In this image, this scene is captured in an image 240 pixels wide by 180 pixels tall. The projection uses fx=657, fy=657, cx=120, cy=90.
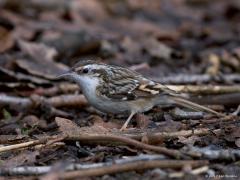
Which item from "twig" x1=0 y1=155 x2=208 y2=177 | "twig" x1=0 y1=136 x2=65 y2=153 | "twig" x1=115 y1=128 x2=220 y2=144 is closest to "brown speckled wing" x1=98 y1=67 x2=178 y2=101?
"twig" x1=115 y1=128 x2=220 y2=144

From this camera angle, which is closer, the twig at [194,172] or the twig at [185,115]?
the twig at [194,172]

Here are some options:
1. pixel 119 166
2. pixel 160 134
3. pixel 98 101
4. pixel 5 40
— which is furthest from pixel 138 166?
pixel 5 40

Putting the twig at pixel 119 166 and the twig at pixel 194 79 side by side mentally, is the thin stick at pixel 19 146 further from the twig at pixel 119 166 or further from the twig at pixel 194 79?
the twig at pixel 194 79

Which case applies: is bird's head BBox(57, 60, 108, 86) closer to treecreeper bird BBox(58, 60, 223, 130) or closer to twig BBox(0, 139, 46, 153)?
treecreeper bird BBox(58, 60, 223, 130)

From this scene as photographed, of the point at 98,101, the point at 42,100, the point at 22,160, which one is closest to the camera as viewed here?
the point at 22,160

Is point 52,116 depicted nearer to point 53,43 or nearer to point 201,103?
point 201,103

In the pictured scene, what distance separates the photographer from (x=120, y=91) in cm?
674

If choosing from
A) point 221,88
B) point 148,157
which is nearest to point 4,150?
point 148,157

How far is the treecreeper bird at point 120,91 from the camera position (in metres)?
6.68

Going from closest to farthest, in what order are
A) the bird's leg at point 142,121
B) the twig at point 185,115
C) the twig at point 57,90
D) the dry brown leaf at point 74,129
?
the dry brown leaf at point 74,129
the bird's leg at point 142,121
the twig at point 185,115
the twig at point 57,90

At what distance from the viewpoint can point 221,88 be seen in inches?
295

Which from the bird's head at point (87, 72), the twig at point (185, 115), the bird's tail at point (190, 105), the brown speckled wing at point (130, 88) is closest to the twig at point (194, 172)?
the twig at point (185, 115)

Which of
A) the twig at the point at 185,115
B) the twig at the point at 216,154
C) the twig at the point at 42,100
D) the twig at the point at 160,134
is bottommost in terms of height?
the twig at the point at 216,154

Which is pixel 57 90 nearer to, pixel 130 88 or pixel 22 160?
pixel 130 88
